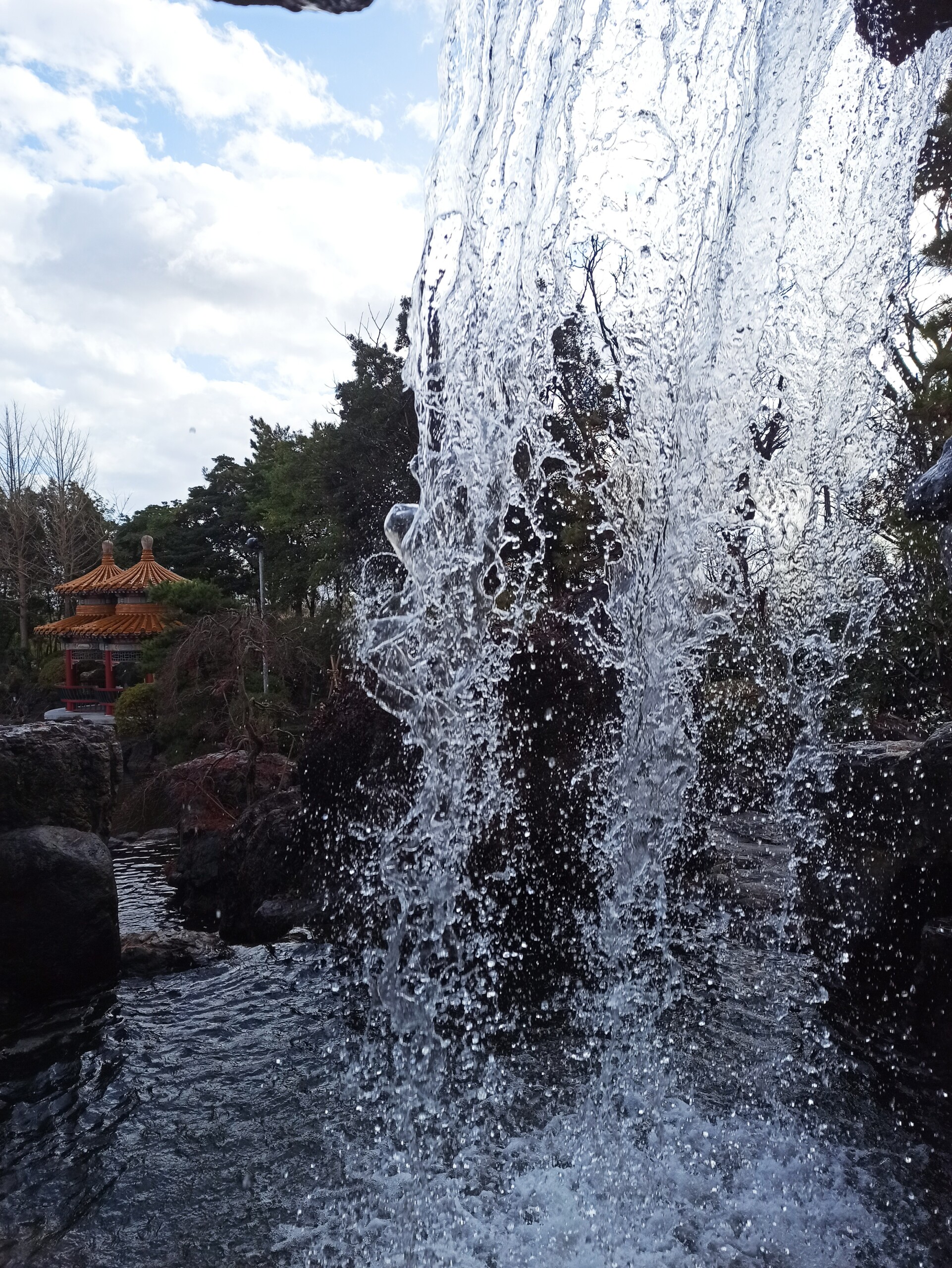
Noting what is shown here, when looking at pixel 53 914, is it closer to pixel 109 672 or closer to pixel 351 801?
pixel 351 801

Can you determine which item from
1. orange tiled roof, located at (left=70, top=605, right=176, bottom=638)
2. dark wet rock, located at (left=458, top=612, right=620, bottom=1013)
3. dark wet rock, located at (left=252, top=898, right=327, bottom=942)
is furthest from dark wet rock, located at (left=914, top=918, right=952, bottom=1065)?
orange tiled roof, located at (left=70, top=605, right=176, bottom=638)

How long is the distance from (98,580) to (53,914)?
2126 centimetres

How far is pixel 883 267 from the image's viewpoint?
7.72 m

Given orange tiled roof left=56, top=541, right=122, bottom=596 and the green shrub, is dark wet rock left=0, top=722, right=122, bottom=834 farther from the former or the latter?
orange tiled roof left=56, top=541, right=122, bottom=596

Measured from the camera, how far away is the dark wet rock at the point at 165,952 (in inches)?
215

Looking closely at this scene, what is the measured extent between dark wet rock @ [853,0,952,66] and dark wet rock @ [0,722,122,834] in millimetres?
5495

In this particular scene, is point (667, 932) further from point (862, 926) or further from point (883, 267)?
point (883, 267)

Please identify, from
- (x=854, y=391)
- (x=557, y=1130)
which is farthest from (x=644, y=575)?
(x=854, y=391)

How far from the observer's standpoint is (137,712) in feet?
56.7

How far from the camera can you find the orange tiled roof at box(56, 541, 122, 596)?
2389 centimetres

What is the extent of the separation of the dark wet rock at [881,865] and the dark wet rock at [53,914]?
4.04 m

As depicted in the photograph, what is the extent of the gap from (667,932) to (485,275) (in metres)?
4.17

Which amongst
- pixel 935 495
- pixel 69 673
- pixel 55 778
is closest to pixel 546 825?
pixel 55 778

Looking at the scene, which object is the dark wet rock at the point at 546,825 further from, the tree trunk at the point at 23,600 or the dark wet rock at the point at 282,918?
the tree trunk at the point at 23,600
